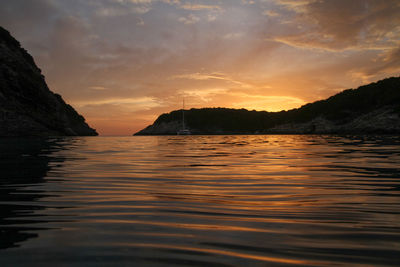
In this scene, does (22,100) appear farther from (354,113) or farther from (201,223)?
(354,113)

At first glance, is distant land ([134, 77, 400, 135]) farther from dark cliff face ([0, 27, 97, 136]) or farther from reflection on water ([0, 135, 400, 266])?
dark cliff face ([0, 27, 97, 136])

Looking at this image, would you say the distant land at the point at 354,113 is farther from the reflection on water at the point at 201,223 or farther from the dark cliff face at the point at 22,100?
the dark cliff face at the point at 22,100

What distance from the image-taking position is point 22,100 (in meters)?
55.0

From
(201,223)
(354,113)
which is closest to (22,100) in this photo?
(201,223)

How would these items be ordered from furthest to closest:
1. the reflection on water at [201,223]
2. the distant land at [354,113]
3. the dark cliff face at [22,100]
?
the distant land at [354,113] → the dark cliff face at [22,100] → the reflection on water at [201,223]

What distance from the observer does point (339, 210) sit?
413cm

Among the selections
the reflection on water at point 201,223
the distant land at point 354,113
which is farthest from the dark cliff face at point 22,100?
the distant land at point 354,113

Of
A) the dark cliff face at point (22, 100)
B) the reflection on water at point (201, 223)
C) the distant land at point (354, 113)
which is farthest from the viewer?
the distant land at point (354, 113)

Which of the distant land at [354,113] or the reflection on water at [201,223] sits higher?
the distant land at [354,113]

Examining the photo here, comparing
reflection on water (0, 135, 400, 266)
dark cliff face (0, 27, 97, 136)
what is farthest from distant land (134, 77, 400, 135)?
dark cliff face (0, 27, 97, 136)

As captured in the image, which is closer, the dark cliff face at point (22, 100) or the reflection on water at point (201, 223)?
the reflection on water at point (201, 223)

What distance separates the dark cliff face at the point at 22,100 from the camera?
48438 mm

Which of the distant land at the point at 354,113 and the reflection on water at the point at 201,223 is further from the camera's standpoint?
the distant land at the point at 354,113

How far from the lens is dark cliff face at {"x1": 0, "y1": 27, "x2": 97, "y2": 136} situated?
48.4 metres
